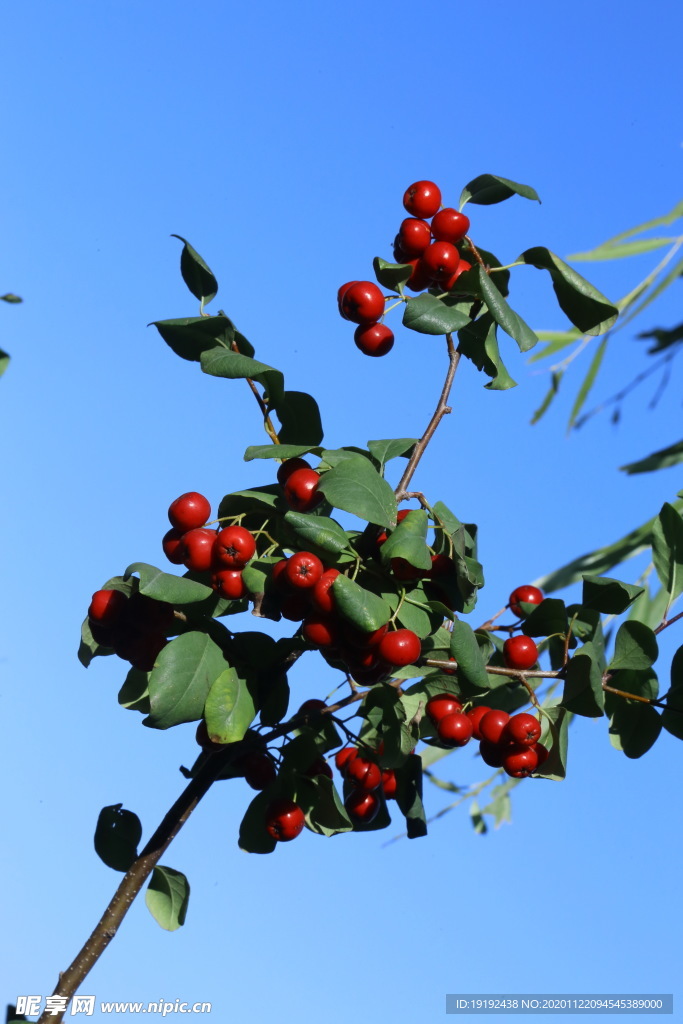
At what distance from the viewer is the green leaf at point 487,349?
1.36m

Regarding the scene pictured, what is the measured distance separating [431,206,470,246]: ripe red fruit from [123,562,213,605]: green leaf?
23.2 inches

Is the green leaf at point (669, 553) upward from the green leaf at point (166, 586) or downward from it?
upward

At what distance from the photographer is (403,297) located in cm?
135

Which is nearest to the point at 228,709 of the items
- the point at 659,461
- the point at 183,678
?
the point at 183,678

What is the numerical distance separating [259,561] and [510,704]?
594 mm

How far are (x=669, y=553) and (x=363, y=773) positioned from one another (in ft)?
1.79

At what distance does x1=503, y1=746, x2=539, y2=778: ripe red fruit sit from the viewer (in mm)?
1339

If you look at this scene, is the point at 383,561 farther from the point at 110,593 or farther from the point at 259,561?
the point at 110,593

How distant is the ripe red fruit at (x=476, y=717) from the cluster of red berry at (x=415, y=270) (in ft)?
1.72

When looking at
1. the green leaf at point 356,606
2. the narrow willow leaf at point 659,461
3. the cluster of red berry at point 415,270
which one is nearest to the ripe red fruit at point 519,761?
the green leaf at point 356,606

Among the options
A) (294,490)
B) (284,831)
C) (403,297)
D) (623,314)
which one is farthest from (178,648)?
(623,314)

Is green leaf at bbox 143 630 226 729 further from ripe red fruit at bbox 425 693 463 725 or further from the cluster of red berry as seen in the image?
the cluster of red berry

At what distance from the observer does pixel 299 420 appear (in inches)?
53.3

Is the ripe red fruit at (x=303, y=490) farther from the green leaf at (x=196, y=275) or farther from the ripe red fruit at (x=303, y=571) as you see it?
the green leaf at (x=196, y=275)
